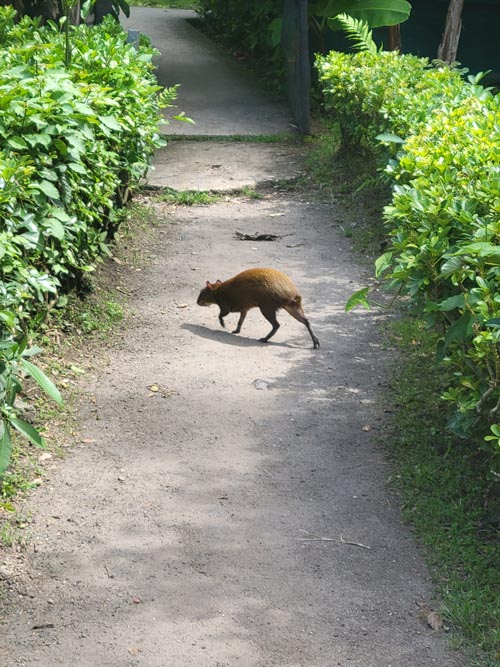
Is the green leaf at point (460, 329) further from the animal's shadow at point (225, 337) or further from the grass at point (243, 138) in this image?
the grass at point (243, 138)

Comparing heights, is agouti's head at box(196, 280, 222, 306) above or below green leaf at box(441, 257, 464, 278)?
below

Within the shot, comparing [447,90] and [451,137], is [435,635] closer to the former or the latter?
[451,137]

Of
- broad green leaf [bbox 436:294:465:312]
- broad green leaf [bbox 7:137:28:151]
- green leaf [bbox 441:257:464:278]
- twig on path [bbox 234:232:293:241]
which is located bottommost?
twig on path [bbox 234:232:293:241]

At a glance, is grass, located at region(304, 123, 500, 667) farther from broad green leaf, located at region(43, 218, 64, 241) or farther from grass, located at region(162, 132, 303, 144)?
grass, located at region(162, 132, 303, 144)

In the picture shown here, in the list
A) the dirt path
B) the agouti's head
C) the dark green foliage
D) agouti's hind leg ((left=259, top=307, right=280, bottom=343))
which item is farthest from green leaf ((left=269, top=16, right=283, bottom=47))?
agouti's hind leg ((left=259, top=307, right=280, bottom=343))

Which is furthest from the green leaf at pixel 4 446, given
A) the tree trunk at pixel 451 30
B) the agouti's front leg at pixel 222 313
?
the tree trunk at pixel 451 30

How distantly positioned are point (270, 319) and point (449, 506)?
259 cm

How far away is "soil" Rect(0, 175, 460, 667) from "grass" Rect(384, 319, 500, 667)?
11cm

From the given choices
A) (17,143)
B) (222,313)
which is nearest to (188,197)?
(222,313)

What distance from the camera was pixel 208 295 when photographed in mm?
7426

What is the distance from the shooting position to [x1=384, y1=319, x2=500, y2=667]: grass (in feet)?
13.2

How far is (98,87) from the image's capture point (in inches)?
262

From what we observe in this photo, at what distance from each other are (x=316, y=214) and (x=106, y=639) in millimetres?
6822

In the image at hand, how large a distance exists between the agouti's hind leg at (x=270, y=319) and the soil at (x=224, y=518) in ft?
0.35
